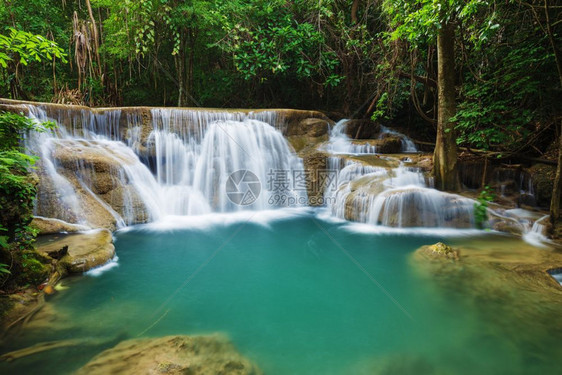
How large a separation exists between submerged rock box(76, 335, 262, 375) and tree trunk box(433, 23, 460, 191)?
5989mm

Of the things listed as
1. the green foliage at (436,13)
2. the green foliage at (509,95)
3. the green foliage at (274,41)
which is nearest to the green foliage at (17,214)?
the green foliage at (436,13)

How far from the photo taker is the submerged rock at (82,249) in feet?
13.3

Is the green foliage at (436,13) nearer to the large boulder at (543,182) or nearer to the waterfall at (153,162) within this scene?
the large boulder at (543,182)

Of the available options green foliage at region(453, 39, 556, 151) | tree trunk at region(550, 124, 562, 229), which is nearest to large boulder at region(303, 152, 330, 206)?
green foliage at region(453, 39, 556, 151)

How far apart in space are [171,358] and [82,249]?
2851mm

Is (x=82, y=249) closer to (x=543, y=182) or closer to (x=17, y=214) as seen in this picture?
Answer: (x=17, y=214)

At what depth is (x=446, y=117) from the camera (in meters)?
6.42

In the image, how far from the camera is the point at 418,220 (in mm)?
6219

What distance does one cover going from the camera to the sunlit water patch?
8.73 ft

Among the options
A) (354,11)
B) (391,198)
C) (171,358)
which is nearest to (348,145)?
(391,198)

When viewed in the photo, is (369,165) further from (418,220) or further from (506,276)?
(506,276)

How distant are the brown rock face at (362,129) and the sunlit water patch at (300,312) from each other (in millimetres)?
5556

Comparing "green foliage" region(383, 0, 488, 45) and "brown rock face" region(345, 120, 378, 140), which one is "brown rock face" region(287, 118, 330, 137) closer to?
"brown rock face" region(345, 120, 378, 140)

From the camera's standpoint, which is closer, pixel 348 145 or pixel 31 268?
pixel 31 268
